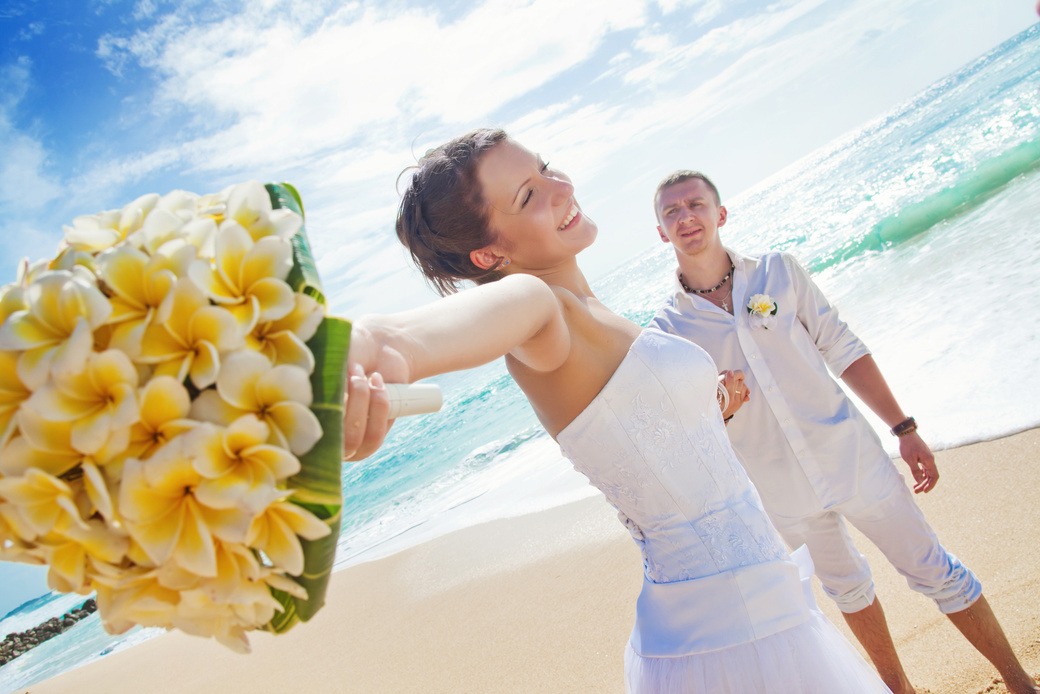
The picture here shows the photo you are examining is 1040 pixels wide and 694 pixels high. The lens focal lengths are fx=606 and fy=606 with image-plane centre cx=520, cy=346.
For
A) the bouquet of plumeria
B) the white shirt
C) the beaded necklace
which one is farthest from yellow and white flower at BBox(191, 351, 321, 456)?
the beaded necklace

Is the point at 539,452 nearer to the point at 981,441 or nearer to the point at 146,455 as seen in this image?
the point at 981,441

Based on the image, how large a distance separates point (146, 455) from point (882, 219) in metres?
19.1

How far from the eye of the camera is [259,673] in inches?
198

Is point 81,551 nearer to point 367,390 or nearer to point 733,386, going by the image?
point 367,390

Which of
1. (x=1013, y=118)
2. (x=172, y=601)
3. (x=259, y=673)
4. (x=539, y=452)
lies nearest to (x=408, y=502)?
(x=539, y=452)

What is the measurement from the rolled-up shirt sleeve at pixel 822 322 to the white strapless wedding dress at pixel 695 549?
1.67 m

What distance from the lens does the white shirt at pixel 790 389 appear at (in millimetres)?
3160

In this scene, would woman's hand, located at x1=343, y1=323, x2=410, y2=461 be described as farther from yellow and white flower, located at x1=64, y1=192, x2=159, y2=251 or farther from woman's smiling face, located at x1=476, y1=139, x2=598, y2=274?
woman's smiling face, located at x1=476, y1=139, x2=598, y2=274

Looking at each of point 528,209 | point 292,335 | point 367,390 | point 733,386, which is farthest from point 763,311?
point 292,335

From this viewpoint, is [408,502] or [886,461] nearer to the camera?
[886,461]

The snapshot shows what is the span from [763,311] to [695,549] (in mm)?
1824

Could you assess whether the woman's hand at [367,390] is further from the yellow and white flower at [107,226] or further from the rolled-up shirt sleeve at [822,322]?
the rolled-up shirt sleeve at [822,322]

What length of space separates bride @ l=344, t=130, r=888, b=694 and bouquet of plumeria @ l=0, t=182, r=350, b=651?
0.55 metres

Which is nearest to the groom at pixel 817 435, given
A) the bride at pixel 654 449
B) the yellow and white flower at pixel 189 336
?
the bride at pixel 654 449
